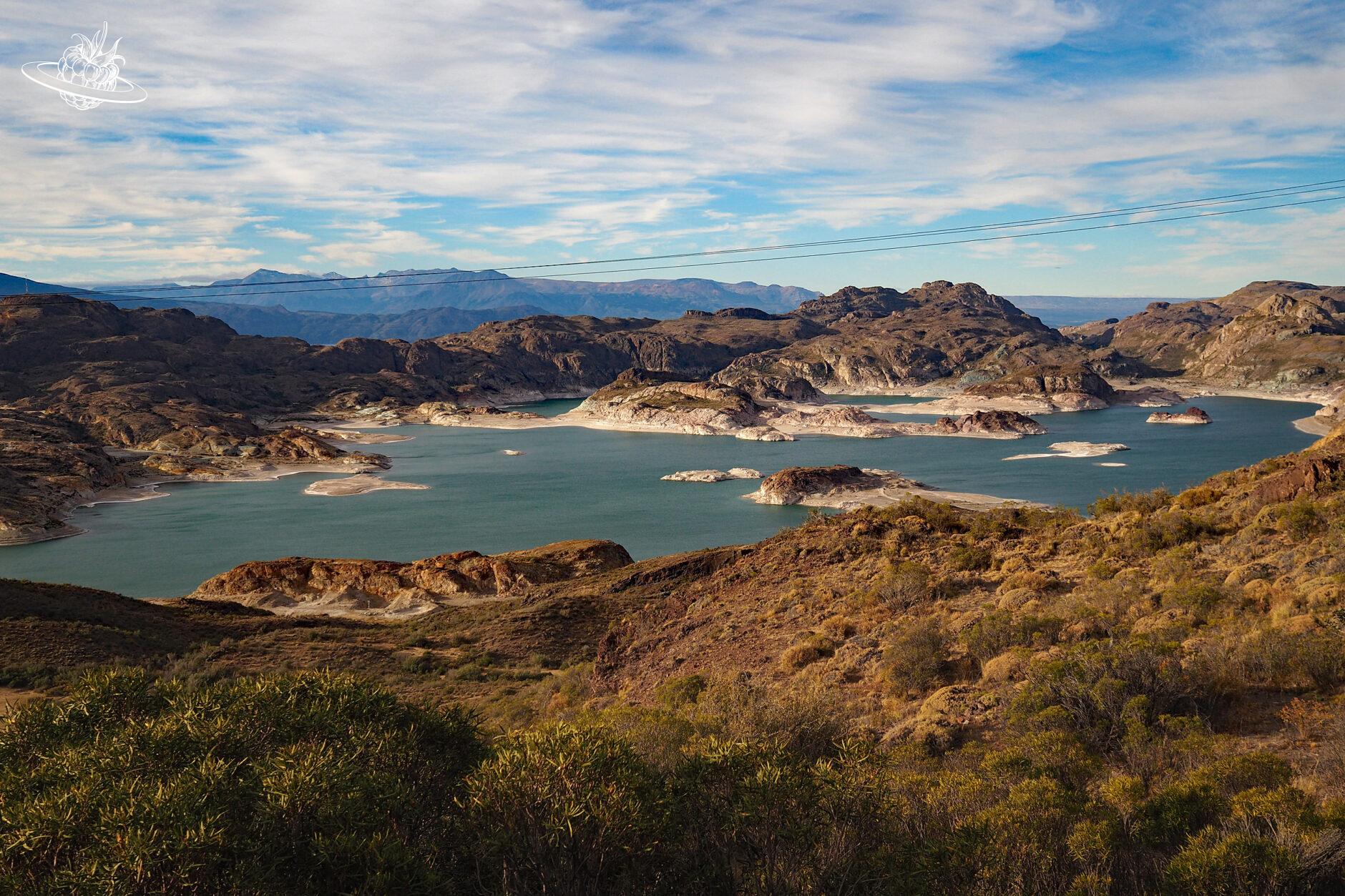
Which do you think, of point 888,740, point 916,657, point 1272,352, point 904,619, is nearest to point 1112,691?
point 888,740

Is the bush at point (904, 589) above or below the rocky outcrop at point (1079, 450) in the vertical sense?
above

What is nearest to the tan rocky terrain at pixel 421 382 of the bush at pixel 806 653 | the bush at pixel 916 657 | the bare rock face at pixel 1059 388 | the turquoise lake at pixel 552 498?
the bare rock face at pixel 1059 388

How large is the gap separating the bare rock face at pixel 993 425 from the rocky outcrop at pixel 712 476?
35861mm

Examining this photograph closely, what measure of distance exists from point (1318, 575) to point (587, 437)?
98.8 meters

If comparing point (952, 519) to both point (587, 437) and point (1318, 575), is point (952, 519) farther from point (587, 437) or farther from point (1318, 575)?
point (587, 437)

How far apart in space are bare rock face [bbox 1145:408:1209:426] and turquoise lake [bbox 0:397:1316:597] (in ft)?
7.55

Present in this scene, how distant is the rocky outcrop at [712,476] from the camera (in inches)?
2781

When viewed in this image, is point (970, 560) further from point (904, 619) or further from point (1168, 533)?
point (904, 619)

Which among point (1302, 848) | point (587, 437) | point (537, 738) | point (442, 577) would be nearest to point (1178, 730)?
point (1302, 848)

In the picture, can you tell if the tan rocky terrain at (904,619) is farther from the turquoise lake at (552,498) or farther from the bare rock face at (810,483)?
the bare rock face at (810,483)

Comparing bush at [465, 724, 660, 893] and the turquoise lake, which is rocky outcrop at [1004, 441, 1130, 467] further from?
bush at [465, 724, 660, 893]

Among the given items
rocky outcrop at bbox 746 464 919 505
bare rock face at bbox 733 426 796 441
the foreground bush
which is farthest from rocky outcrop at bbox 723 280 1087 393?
the foreground bush

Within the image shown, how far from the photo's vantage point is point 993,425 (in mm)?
96250

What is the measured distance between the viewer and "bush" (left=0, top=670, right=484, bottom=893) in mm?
5559
